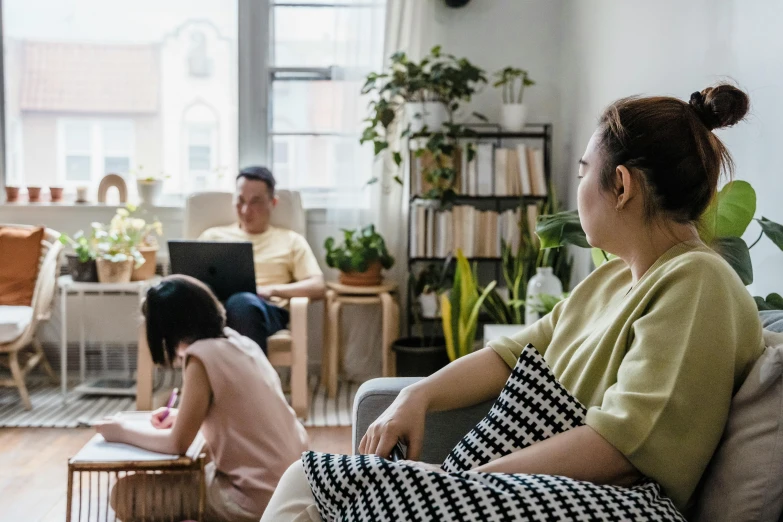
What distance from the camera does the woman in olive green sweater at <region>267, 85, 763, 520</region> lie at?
3.72 feet

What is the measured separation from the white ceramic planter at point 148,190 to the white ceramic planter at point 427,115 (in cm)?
142

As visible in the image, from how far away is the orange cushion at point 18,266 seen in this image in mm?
3994

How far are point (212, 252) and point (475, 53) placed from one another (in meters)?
1.80

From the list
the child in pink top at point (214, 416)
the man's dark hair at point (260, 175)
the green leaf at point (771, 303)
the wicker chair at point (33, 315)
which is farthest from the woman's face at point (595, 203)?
the wicker chair at point (33, 315)

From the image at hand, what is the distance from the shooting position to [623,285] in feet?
4.82

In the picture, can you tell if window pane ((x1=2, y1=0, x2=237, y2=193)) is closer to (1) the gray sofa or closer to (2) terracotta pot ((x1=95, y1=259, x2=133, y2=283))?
(2) terracotta pot ((x1=95, y1=259, x2=133, y2=283))

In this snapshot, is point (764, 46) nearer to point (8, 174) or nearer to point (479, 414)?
point (479, 414)

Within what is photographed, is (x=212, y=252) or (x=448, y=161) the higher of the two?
(x=448, y=161)

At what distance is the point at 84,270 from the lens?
153 inches

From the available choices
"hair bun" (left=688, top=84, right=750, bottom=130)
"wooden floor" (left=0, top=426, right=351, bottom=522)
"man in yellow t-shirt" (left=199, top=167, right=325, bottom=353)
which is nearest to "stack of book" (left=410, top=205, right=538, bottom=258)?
"man in yellow t-shirt" (left=199, top=167, right=325, bottom=353)

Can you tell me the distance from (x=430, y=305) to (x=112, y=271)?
147cm

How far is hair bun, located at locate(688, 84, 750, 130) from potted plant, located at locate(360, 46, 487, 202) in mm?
2530

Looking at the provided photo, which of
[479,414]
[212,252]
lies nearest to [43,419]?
[212,252]

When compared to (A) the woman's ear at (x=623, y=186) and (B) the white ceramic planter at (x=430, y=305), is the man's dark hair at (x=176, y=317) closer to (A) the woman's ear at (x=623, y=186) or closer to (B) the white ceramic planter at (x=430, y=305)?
(A) the woman's ear at (x=623, y=186)
